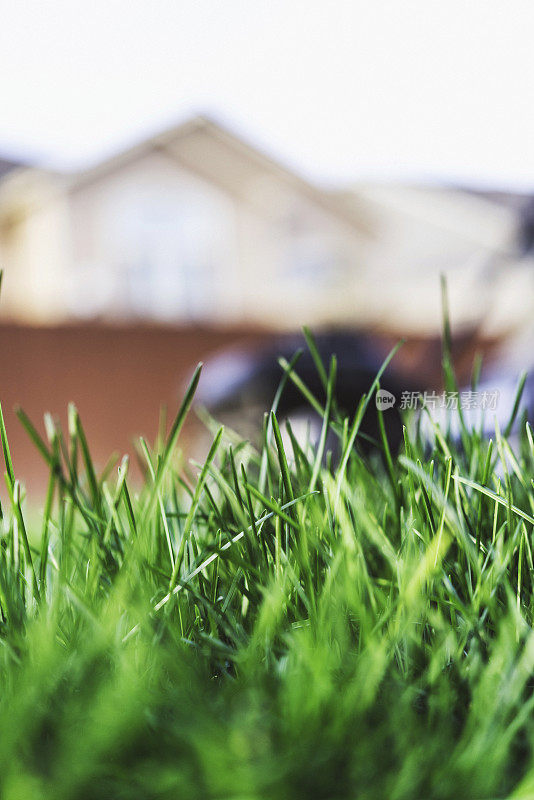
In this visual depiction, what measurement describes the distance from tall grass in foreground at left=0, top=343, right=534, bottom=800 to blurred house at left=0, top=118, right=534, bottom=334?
40.9 ft

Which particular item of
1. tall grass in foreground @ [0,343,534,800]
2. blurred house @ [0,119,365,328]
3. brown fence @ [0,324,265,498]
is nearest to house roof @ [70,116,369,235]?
blurred house @ [0,119,365,328]

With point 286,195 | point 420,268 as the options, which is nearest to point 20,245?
point 286,195

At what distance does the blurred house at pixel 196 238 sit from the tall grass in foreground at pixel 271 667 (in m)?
12.5

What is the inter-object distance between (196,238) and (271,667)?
16083mm

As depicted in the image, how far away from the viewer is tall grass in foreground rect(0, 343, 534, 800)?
323 millimetres

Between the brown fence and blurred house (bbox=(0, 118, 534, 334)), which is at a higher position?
blurred house (bbox=(0, 118, 534, 334))

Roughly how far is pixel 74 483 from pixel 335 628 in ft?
0.90

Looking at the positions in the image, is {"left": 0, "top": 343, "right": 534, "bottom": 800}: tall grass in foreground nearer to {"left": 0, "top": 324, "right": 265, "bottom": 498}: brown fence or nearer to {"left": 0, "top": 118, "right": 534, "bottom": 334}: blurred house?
{"left": 0, "top": 324, "right": 265, "bottom": 498}: brown fence

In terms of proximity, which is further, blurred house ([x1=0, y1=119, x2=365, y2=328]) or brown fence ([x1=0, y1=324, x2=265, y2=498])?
blurred house ([x1=0, y1=119, x2=365, y2=328])

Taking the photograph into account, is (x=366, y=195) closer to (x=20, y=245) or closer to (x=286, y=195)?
(x=286, y=195)
